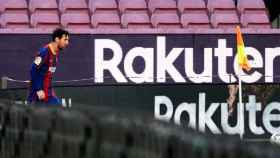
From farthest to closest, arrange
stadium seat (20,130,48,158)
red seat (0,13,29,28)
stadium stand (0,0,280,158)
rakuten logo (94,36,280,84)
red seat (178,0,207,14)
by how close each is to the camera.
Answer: red seat (178,0,207,14)
red seat (0,13,29,28)
rakuten logo (94,36,280,84)
stadium seat (20,130,48,158)
stadium stand (0,0,280,158)

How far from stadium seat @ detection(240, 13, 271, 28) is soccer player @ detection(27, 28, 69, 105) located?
20.3 ft

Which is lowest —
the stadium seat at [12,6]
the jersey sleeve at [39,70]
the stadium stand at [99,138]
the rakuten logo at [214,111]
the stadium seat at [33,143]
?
the rakuten logo at [214,111]

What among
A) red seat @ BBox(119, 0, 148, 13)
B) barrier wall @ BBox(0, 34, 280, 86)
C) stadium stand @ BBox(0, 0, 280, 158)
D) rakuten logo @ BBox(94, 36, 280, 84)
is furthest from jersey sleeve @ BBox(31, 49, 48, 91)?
red seat @ BBox(119, 0, 148, 13)

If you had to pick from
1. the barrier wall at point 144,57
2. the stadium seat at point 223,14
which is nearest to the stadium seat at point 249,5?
the stadium seat at point 223,14

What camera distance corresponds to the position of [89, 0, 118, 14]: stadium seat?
46.6 feet

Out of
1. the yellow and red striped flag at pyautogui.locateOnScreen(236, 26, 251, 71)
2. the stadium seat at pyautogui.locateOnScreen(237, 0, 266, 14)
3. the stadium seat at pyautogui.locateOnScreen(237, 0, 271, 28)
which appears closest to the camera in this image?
the yellow and red striped flag at pyautogui.locateOnScreen(236, 26, 251, 71)

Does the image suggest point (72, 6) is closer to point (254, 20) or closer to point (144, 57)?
point (144, 57)

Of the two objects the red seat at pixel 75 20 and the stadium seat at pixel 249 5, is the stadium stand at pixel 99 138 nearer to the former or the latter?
the red seat at pixel 75 20

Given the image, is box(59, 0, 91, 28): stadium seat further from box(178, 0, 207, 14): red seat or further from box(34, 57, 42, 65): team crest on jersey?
box(34, 57, 42, 65): team crest on jersey

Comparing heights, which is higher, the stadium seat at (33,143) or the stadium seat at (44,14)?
the stadium seat at (44,14)

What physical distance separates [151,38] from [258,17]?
2.92 meters

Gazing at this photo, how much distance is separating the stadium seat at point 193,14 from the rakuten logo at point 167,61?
1.85m

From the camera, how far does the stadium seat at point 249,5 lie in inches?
578

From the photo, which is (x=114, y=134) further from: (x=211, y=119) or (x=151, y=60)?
(x=151, y=60)
